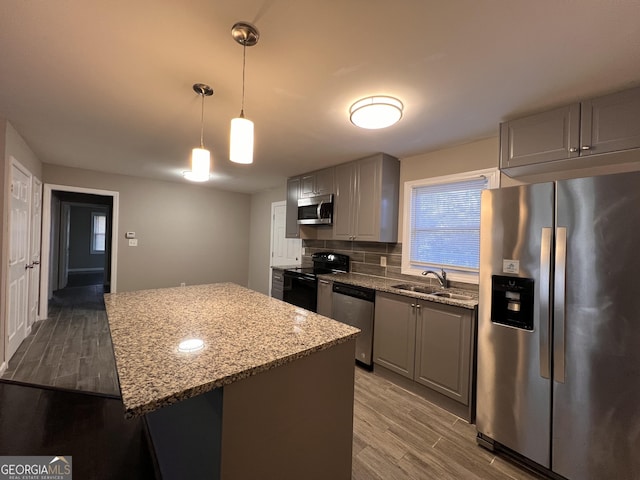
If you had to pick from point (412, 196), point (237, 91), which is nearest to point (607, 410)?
point (412, 196)

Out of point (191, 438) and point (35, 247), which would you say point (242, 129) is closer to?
point (191, 438)

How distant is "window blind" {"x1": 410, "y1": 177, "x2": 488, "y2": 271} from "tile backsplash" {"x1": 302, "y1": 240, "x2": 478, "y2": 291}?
176 millimetres

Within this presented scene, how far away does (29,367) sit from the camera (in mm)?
2699

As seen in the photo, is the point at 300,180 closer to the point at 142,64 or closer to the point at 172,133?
the point at 172,133

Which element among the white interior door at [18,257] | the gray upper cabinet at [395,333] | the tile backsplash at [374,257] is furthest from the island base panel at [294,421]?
the white interior door at [18,257]

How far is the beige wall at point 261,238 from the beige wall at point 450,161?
8.83ft

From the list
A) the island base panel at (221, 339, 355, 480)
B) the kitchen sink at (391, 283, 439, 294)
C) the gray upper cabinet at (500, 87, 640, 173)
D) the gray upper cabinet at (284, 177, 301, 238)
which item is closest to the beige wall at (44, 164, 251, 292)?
the gray upper cabinet at (284, 177, 301, 238)

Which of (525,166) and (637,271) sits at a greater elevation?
(525,166)

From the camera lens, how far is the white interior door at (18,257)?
2.75 m

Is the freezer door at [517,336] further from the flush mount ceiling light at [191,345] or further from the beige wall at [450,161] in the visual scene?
the flush mount ceiling light at [191,345]

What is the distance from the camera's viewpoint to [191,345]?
1097 millimetres

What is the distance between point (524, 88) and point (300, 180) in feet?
9.71

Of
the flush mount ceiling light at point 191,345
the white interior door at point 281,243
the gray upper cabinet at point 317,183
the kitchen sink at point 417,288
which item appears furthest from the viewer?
the white interior door at point 281,243

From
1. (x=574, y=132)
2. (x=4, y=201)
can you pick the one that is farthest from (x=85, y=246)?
(x=574, y=132)
